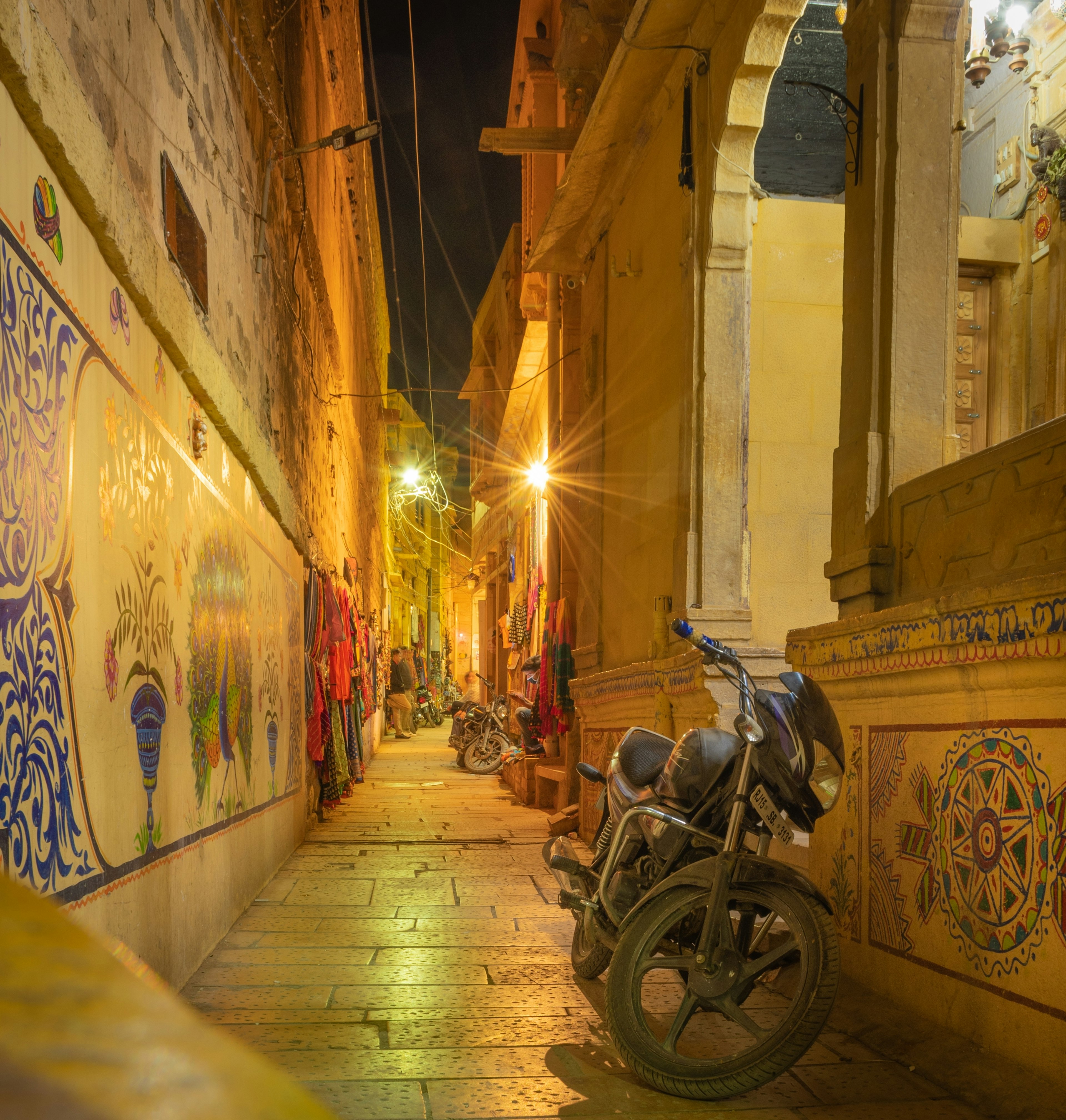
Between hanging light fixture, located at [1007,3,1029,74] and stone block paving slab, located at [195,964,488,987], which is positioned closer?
stone block paving slab, located at [195,964,488,987]

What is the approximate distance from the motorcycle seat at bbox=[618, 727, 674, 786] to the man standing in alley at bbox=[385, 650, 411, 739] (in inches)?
970

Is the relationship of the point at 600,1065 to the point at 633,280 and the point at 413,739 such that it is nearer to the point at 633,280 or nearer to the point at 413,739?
the point at 633,280

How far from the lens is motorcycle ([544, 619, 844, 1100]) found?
3424 mm

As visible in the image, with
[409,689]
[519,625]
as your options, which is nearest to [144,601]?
[519,625]

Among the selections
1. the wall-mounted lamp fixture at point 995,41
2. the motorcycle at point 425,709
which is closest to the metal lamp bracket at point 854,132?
the wall-mounted lamp fixture at point 995,41

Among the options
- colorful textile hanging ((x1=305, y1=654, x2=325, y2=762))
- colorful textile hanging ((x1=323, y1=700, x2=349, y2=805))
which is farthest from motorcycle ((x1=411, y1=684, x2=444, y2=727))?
colorful textile hanging ((x1=305, y1=654, x2=325, y2=762))

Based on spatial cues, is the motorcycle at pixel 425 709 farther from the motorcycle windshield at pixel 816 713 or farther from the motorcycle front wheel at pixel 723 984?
the motorcycle windshield at pixel 816 713

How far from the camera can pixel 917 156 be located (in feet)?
16.0

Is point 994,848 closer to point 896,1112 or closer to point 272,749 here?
point 896,1112

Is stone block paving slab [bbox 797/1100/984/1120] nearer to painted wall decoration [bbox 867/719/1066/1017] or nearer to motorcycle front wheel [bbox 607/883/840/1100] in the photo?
motorcycle front wheel [bbox 607/883/840/1100]

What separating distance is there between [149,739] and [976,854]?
306 centimetres

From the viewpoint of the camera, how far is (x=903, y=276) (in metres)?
4.84

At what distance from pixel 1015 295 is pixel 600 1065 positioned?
7.91m

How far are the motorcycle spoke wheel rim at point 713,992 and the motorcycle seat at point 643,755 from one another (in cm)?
75
